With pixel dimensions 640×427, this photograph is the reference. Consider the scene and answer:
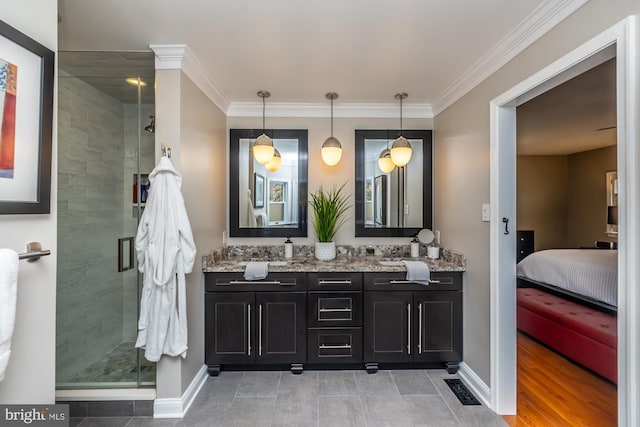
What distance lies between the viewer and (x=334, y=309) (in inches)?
103

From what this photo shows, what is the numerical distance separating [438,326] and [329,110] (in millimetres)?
2297

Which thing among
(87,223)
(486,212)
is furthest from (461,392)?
(87,223)

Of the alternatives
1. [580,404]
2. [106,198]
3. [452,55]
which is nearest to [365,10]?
[452,55]

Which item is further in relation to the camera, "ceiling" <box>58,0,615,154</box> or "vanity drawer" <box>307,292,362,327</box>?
"vanity drawer" <box>307,292,362,327</box>

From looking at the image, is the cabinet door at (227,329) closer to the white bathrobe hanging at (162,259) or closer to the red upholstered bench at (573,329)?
the white bathrobe hanging at (162,259)

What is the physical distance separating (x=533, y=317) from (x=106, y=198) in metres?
4.29

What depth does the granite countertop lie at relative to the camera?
2584 mm

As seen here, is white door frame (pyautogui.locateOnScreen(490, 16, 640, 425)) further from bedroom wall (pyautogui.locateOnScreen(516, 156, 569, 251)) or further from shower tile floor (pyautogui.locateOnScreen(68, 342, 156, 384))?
bedroom wall (pyautogui.locateOnScreen(516, 156, 569, 251))

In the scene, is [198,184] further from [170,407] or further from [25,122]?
[170,407]

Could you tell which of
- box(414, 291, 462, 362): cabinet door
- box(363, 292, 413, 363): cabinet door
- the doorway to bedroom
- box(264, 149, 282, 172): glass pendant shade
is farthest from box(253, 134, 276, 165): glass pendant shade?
the doorway to bedroom

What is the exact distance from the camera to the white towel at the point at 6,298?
A: 0.94m

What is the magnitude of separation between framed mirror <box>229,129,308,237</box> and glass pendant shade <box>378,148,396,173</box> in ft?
2.60

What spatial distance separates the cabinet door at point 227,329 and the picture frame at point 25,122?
62.5 inches

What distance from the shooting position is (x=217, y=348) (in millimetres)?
2568
